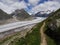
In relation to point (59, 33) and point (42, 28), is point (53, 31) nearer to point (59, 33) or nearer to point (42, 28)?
point (59, 33)

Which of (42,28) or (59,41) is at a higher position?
(42,28)

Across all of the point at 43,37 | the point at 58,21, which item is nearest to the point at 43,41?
the point at 43,37

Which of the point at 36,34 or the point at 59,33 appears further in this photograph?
the point at 36,34

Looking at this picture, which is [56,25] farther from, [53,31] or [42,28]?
[42,28]

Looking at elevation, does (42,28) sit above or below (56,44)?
above

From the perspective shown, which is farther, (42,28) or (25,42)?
(42,28)

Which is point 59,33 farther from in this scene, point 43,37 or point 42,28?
point 42,28

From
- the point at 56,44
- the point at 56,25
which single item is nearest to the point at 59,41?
the point at 56,44
